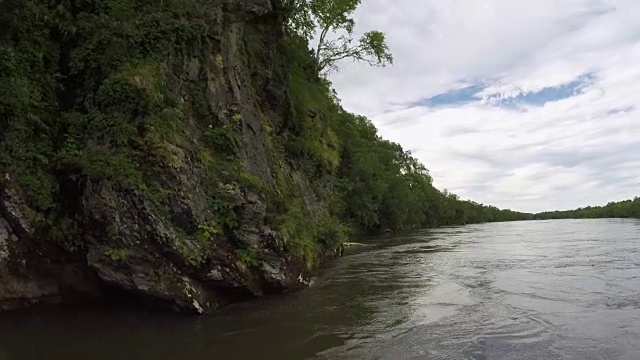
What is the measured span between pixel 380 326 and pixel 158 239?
476 cm

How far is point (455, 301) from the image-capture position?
1138 centimetres

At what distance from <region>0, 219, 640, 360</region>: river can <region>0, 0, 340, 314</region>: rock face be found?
562mm

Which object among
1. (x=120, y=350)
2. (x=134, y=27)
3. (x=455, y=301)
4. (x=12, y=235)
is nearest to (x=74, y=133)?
(x=12, y=235)

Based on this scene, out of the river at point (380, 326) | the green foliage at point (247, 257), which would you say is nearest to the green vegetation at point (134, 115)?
the green foliage at point (247, 257)

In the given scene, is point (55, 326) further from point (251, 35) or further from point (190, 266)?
point (251, 35)

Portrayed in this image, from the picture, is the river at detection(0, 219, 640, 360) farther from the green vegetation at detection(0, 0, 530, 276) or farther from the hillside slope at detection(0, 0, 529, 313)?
the green vegetation at detection(0, 0, 530, 276)

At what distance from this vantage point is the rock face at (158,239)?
31.2 ft

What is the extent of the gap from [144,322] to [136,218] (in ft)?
6.84

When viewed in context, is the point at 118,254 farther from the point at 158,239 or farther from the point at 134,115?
the point at 134,115

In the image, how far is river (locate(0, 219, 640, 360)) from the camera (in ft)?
24.3

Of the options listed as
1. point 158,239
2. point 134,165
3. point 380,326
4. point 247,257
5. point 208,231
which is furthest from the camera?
point 247,257

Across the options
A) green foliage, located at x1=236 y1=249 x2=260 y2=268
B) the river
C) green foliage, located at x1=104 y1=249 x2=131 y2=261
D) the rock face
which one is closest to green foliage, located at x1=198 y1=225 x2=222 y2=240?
the rock face

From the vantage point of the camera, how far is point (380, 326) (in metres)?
9.04

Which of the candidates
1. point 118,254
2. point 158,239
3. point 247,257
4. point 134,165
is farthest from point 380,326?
point 134,165
